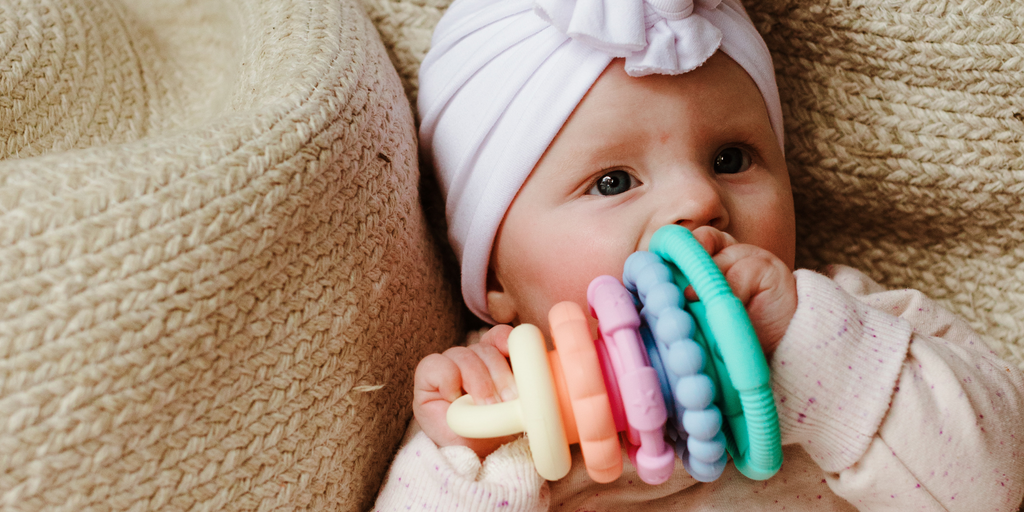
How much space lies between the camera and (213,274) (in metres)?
0.65

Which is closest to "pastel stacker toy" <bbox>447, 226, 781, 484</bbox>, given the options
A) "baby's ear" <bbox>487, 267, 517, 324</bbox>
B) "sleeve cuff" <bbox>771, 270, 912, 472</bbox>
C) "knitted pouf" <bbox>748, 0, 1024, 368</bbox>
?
"sleeve cuff" <bbox>771, 270, 912, 472</bbox>

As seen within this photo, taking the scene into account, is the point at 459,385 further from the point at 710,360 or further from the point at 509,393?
the point at 710,360

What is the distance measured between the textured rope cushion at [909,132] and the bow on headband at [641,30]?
1.17ft

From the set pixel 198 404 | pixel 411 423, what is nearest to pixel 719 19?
pixel 411 423

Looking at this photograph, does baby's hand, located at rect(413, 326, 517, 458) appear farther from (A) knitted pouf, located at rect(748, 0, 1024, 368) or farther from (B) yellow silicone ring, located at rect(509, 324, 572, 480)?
(A) knitted pouf, located at rect(748, 0, 1024, 368)

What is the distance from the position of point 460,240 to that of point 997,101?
2.99ft

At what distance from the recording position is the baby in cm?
77

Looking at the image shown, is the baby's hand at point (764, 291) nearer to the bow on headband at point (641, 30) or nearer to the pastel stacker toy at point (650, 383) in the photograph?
the pastel stacker toy at point (650, 383)

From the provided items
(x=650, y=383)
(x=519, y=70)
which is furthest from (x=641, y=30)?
(x=650, y=383)

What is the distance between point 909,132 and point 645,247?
2.00ft

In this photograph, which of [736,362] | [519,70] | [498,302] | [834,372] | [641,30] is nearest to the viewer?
[736,362]

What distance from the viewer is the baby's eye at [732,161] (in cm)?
98

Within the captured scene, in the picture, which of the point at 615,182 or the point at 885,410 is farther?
the point at 615,182

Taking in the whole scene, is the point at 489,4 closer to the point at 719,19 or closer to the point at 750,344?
the point at 719,19
